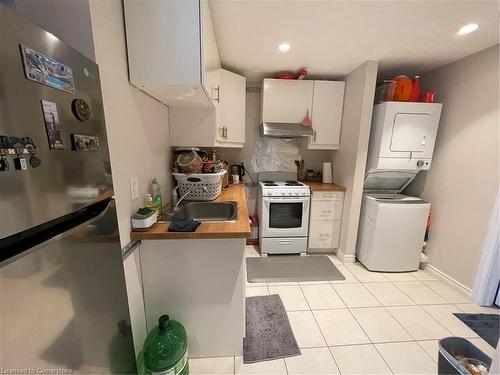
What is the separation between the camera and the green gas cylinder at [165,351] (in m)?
1.03

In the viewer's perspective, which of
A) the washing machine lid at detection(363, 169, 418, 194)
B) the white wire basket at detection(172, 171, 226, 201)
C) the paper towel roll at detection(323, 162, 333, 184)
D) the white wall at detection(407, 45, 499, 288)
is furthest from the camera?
the paper towel roll at detection(323, 162, 333, 184)

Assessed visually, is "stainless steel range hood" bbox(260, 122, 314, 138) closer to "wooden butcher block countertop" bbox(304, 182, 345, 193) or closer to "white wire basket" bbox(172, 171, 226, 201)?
"wooden butcher block countertop" bbox(304, 182, 345, 193)

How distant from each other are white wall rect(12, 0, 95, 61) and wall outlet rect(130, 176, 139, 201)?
1.88ft

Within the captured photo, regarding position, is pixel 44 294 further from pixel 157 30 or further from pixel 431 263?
pixel 431 263

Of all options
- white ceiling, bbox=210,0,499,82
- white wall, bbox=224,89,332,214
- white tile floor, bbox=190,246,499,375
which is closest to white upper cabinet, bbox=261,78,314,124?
white ceiling, bbox=210,0,499,82

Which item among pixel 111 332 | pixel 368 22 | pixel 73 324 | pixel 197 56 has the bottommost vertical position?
pixel 111 332

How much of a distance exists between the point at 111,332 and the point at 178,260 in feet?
1.46

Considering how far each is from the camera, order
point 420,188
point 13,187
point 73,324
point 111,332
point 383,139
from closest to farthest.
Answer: point 13,187
point 73,324
point 111,332
point 383,139
point 420,188

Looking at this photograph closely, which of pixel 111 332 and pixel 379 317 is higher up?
pixel 111 332

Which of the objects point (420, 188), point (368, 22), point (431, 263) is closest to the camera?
point (368, 22)

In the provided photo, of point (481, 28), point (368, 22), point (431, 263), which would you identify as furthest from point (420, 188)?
point (368, 22)

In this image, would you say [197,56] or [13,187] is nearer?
[13,187]

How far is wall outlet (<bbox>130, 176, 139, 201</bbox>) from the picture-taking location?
1071mm

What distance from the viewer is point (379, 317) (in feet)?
5.43
